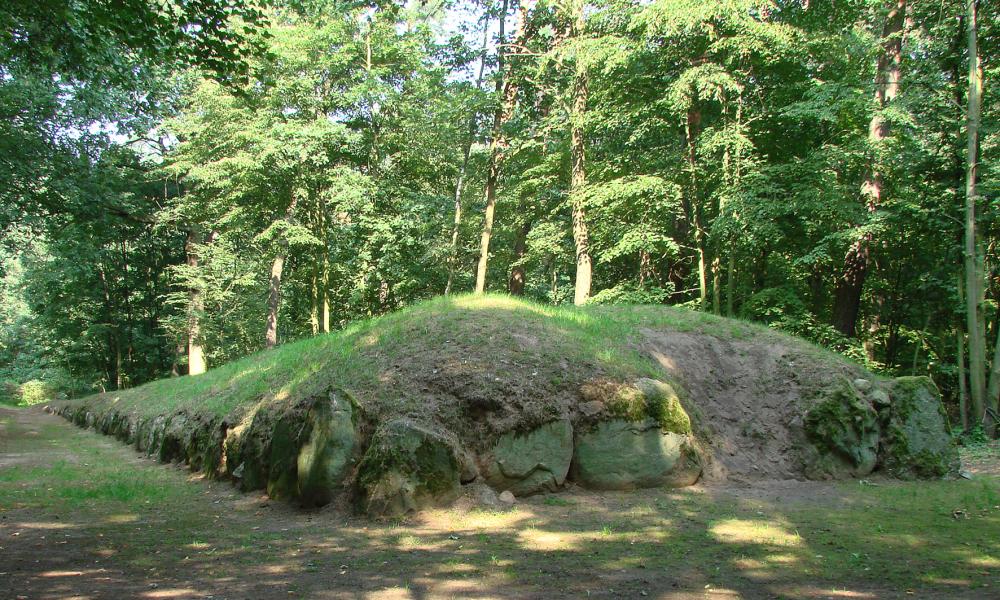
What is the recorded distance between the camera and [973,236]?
1269 centimetres

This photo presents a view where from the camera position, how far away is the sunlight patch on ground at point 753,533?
5.19 meters

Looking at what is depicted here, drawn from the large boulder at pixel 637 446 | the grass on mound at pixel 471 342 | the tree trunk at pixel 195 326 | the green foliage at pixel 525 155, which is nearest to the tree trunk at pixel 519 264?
the green foliage at pixel 525 155

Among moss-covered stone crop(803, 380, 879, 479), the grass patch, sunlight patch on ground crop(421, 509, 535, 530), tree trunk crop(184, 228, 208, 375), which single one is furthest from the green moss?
tree trunk crop(184, 228, 208, 375)

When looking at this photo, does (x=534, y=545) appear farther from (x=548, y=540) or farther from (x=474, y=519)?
(x=474, y=519)

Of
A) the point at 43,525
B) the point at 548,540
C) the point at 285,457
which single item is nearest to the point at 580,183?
the point at 285,457

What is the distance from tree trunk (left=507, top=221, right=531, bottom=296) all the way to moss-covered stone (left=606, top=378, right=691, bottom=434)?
496 inches

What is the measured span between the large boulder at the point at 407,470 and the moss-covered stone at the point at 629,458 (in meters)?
1.55

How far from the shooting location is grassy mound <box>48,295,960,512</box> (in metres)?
6.63

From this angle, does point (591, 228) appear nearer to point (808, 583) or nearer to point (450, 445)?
point (450, 445)

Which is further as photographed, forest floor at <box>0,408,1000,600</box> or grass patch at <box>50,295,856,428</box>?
grass patch at <box>50,295,856,428</box>

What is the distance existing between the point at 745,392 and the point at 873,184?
28.9 ft

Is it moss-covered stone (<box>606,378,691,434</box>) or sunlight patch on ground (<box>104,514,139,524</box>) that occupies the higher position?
moss-covered stone (<box>606,378,691,434</box>)

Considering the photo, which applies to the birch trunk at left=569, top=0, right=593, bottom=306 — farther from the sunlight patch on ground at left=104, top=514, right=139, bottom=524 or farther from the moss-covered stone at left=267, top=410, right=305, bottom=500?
the sunlight patch on ground at left=104, top=514, right=139, bottom=524

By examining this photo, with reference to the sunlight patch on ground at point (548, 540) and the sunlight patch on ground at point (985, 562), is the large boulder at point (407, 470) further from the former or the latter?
the sunlight patch on ground at point (985, 562)
